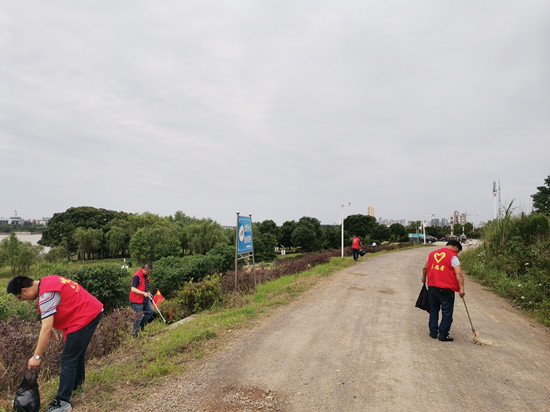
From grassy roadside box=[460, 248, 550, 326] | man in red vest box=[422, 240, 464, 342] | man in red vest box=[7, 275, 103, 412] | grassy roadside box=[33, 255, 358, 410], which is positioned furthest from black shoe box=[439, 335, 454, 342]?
man in red vest box=[7, 275, 103, 412]

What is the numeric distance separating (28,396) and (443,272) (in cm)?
587

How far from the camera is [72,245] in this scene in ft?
185

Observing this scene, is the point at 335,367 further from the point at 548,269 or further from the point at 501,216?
the point at 501,216

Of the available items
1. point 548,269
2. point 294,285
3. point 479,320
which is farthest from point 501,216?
point 294,285

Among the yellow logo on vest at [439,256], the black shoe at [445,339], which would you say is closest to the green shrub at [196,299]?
the black shoe at [445,339]

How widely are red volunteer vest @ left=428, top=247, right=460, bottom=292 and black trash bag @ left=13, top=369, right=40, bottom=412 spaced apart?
226 inches

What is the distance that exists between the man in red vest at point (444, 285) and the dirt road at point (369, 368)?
0.84 feet

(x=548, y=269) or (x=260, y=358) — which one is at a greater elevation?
(x=548, y=269)

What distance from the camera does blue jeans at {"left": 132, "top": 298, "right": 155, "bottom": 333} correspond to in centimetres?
640

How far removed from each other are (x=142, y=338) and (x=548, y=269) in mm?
10625

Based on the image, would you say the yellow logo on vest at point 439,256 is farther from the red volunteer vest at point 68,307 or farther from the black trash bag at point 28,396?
the black trash bag at point 28,396

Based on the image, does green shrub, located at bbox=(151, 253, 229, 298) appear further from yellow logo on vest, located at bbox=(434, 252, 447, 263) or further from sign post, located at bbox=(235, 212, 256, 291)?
yellow logo on vest, located at bbox=(434, 252, 447, 263)

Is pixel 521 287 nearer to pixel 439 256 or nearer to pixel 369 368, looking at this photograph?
pixel 439 256

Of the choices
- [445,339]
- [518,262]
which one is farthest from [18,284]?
[518,262]
